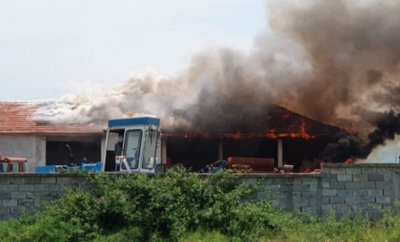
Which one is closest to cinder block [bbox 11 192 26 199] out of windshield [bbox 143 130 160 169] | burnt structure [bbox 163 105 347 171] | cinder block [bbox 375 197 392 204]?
windshield [bbox 143 130 160 169]

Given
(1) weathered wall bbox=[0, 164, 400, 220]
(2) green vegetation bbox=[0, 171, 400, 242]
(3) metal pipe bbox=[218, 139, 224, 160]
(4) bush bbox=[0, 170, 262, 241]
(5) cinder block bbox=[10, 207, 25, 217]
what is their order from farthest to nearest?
(3) metal pipe bbox=[218, 139, 224, 160] < (1) weathered wall bbox=[0, 164, 400, 220] < (5) cinder block bbox=[10, 207, 25, 217] < (4) bush bbox=[0, 170, 262, 241] < (2) green vegetation bbox=[0, 171, 400, 242]

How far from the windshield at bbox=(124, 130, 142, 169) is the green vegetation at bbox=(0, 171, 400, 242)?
4.64 metres

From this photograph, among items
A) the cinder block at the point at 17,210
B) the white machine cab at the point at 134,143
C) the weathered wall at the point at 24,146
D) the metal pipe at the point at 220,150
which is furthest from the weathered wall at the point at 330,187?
the weathered wall at the point at 24,146

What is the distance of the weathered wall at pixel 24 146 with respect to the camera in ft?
92.7

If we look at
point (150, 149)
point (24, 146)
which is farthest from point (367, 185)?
point (24, 146)

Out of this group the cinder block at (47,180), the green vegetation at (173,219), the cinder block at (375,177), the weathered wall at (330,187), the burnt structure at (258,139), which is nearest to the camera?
the green vegetation at (173,219)

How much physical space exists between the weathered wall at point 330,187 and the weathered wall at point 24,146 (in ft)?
43.4

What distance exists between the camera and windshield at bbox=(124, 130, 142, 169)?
65.9 feet

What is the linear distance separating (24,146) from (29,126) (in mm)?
1015

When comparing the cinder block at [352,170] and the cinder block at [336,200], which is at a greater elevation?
the cinder block at [352,170]

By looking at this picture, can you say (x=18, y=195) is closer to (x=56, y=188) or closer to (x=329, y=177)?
(x=56, y=188)

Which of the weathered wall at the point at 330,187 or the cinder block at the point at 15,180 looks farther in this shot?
the weathered wall at the point at 330,187

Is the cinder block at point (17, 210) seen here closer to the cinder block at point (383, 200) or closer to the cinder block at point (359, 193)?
the cinder block at point (359, 193)

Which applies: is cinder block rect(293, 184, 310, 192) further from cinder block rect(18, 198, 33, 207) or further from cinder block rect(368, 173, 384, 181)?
cinder block rect(18, 198, 33, 207)
